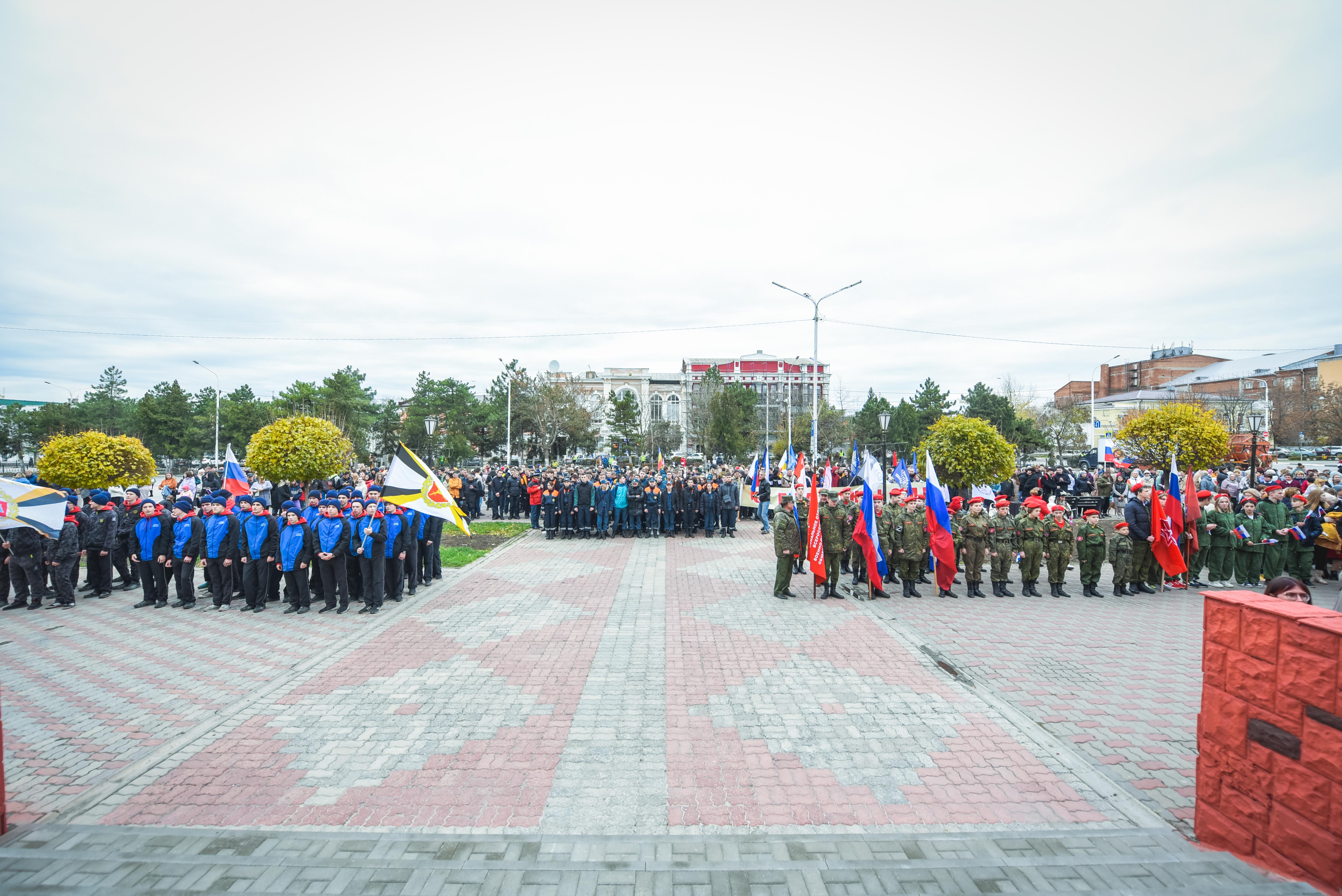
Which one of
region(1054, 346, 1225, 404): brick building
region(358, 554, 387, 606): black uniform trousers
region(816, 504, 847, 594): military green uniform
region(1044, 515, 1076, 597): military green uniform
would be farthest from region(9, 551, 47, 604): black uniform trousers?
region(1054, 346, 1225, 404): brick building

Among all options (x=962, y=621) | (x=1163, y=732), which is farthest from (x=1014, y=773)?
(x=962, y=621)

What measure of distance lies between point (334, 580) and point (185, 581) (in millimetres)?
2512

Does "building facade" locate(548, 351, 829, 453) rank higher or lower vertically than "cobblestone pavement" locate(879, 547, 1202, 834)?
higher

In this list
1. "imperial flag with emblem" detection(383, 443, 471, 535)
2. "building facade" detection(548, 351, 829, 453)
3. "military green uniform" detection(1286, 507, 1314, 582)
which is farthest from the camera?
"building facade" detection(548, 351, 829, 453)

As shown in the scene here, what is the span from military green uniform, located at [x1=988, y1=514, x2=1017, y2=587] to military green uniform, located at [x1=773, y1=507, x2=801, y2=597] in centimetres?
351

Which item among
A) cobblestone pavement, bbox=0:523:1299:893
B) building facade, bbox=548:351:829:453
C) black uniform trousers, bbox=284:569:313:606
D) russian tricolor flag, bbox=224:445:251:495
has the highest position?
building facade, bbox=548:351:829:453

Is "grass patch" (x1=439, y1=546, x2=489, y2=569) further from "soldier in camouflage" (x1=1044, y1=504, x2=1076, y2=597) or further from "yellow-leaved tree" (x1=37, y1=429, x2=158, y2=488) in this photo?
"soldier in camouflage" (x1=1044, y1=504, x2=1076, y2=597)

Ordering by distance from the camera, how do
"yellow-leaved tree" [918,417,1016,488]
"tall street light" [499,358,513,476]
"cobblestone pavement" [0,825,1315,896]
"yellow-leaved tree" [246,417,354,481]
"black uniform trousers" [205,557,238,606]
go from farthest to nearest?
1. "tall street light" [499,358,513,476]
2. "yellow-leaved tree" [918,417,1016,488]
3. "yellow-leaved tree" [246,417,354,481]
4. "black uniform trousers" [205,557,238,606]
5. "cobblestone pavement" [0,825,1315,896]

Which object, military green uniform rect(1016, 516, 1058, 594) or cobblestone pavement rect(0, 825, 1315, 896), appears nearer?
cobblestone pavement rect(0, 825, 1315, 896)

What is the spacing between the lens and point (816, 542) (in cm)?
1058

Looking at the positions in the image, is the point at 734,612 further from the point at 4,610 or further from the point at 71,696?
the point at 4,610

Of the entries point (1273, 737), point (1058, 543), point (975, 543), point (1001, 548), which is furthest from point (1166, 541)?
point (1273, 737)

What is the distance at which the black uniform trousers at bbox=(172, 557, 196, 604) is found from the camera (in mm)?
10180

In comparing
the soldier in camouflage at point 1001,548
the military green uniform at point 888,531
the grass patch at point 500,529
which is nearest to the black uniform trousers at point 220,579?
the grass patch at point 500,529
